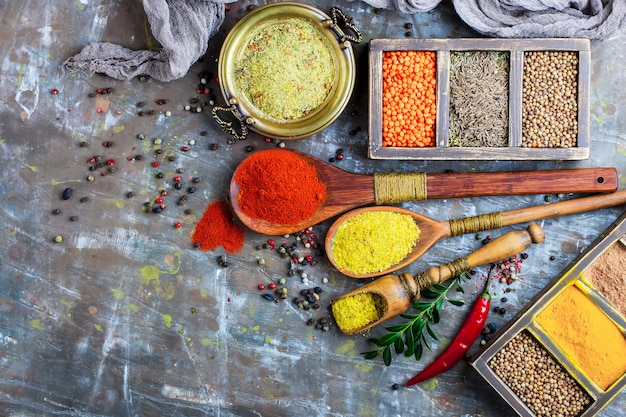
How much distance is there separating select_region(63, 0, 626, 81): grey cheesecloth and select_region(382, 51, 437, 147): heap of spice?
0.32 metres

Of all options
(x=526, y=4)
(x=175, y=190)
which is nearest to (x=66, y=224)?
(x=175, y=190)

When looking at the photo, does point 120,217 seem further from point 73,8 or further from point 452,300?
point 452,300

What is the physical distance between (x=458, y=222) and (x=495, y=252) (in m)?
0.24

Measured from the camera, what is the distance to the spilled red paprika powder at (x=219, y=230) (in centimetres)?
312

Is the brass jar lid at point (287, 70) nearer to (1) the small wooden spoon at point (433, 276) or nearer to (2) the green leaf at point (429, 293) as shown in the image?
(1) the small wooden spoon at point (433, 276)

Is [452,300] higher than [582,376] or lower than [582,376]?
higher

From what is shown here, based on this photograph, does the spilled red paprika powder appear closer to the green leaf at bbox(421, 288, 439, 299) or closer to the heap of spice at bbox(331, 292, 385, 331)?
the heap of spice at bbox(331, 292, 385, 331)

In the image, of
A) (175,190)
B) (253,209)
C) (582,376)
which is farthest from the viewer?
(175,190)

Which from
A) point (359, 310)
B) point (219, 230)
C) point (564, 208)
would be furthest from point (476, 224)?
point (219, 230)

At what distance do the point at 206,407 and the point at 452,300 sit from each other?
1484 millimetres

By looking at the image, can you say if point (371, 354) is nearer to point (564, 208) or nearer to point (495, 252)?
point (495, 252)

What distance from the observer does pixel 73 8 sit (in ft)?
10.3

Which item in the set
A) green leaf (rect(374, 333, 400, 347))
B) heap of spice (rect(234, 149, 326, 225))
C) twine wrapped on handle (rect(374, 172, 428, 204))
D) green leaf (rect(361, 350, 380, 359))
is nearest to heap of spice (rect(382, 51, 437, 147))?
twine wrapped on handle (rect(374, 172, 428, 204))

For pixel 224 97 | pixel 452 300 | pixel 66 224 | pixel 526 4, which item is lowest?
pixel 452 300
